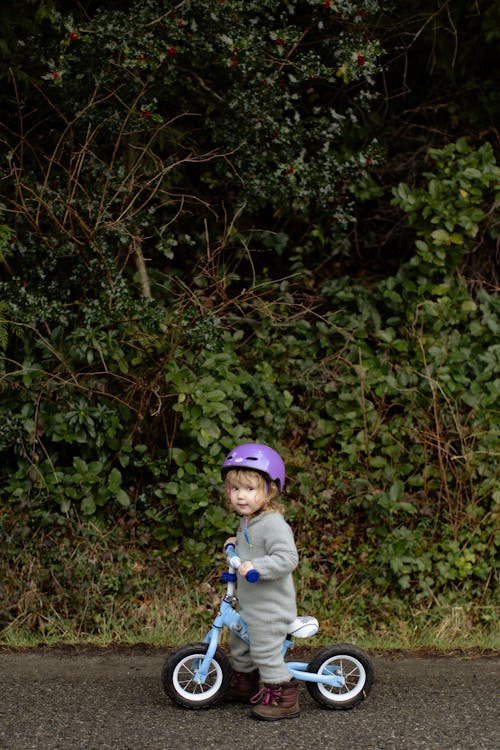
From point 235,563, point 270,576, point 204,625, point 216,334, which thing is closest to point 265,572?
point 270,576

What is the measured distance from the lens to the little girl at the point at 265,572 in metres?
3.85

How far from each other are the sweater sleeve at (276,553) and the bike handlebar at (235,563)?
0.21 feet

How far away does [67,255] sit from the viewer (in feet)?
19.0

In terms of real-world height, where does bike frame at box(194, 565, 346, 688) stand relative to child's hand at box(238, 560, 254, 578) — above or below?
below

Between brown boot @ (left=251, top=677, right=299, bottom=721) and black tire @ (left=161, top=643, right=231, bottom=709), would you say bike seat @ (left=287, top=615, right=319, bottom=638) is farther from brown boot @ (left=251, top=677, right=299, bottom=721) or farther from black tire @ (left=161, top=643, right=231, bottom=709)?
black tire @ (left=161, top=643, right=231, bottom=709)

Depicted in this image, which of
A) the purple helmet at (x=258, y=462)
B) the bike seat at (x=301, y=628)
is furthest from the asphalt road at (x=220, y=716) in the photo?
the purple helmet at (x=258, y=462)

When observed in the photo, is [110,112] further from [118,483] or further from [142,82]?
[118,483]

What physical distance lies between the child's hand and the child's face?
0.85 feet

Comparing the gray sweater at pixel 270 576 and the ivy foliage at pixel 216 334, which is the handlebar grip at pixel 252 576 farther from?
the ivy foliage at pixel 216 334

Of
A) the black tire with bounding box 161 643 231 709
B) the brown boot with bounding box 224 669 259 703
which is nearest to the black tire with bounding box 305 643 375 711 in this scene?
the brown boot with bounding box 224 669 259 703

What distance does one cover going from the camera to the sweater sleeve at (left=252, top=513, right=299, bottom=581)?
12.4 ft

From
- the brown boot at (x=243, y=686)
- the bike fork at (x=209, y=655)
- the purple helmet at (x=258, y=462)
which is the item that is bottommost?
the brown boot at (x=243, y=686)

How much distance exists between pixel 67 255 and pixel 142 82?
3.86ft

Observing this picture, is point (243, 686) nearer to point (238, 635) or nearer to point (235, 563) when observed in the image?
point (238, 635)
